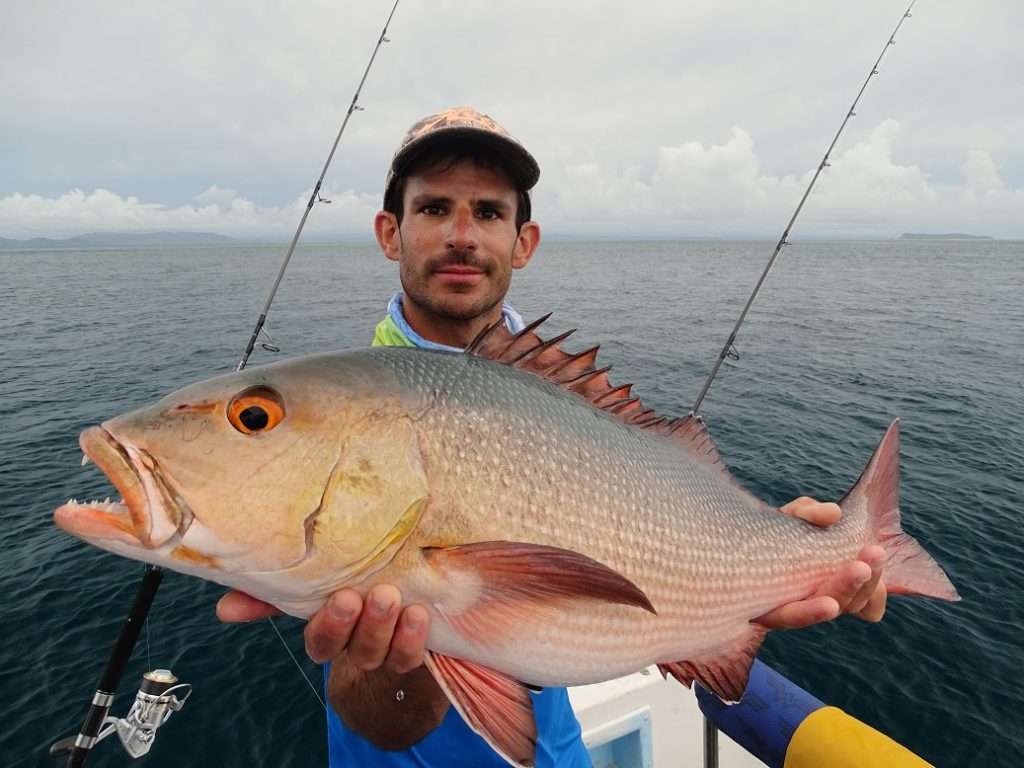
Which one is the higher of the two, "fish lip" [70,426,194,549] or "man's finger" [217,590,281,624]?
"fish lip" [70,426,194,549]

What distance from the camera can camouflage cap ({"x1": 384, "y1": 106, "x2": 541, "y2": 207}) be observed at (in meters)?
2.69

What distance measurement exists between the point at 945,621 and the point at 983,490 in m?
4.56

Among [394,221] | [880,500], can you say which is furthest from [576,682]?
[394,221]

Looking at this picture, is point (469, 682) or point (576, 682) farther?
point (576, 682)

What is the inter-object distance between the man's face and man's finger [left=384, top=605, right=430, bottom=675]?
5.21 ft

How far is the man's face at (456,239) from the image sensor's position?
2.81 metres

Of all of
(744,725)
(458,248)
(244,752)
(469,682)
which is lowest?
(244,752)

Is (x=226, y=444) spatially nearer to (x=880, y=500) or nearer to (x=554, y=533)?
(x=554, y=533)

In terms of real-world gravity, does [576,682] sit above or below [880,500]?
below

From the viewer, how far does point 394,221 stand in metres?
3.22

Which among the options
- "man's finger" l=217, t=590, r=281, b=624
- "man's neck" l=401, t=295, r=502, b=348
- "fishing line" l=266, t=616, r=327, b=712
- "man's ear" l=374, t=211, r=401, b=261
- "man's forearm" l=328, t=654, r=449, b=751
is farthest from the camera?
"fishing line" l=266, t=616, r=327, b=712

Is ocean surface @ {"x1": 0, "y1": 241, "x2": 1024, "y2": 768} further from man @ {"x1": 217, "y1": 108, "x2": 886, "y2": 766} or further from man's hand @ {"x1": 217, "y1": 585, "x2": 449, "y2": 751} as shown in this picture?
man's hand @ {"x1": 217, "y1": 585, "x2": 449, "y2": 751}

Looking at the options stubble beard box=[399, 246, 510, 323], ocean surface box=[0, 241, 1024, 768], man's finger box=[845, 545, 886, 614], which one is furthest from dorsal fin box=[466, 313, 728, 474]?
ocean surface box=[0, 241, 1024, 768]

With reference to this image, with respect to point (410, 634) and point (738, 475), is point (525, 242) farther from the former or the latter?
point (738, 475)
